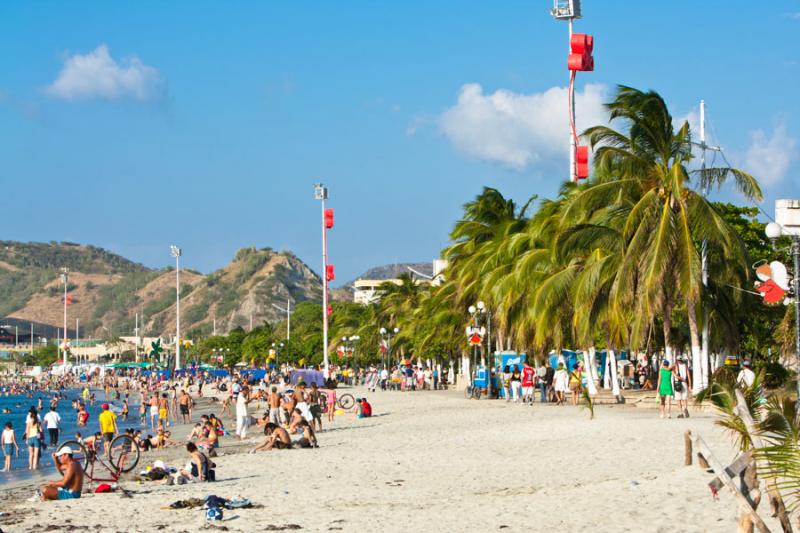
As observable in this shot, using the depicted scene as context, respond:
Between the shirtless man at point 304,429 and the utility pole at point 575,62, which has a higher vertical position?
the utility pole at point 575,62

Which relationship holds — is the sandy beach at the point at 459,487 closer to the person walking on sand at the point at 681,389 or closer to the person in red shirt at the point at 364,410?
the person walking on sand at the point at 681,389

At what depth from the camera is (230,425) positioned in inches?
1479

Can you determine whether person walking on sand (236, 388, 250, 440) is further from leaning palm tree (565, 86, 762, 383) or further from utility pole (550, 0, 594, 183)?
utility pole (550, 0, 594, 183)

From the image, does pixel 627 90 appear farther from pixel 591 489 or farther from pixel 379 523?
pixel 379 523

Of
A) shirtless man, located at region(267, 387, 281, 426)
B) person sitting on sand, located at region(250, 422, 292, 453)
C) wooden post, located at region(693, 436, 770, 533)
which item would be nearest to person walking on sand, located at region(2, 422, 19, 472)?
shirtless man, located at region(267, 387, 281, 426)

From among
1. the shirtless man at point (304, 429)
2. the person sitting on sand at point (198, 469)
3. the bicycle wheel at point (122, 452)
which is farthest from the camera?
the shirtless man at point (304, 429)

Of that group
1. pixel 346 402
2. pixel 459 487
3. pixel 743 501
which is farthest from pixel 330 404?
pixel 743 501

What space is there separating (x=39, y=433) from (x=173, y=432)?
37.2 feet

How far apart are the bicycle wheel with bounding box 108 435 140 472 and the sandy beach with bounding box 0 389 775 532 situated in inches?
62.5

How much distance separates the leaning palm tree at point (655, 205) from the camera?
25.8 metres

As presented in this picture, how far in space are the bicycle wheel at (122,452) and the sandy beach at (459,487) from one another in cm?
159

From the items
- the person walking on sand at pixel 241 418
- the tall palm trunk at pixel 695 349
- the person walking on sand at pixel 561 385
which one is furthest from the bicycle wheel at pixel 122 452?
the person walking on sand at pixel 561 385

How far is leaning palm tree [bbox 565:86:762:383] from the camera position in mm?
25781

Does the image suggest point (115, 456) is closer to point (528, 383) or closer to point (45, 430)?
point (528, 383)
